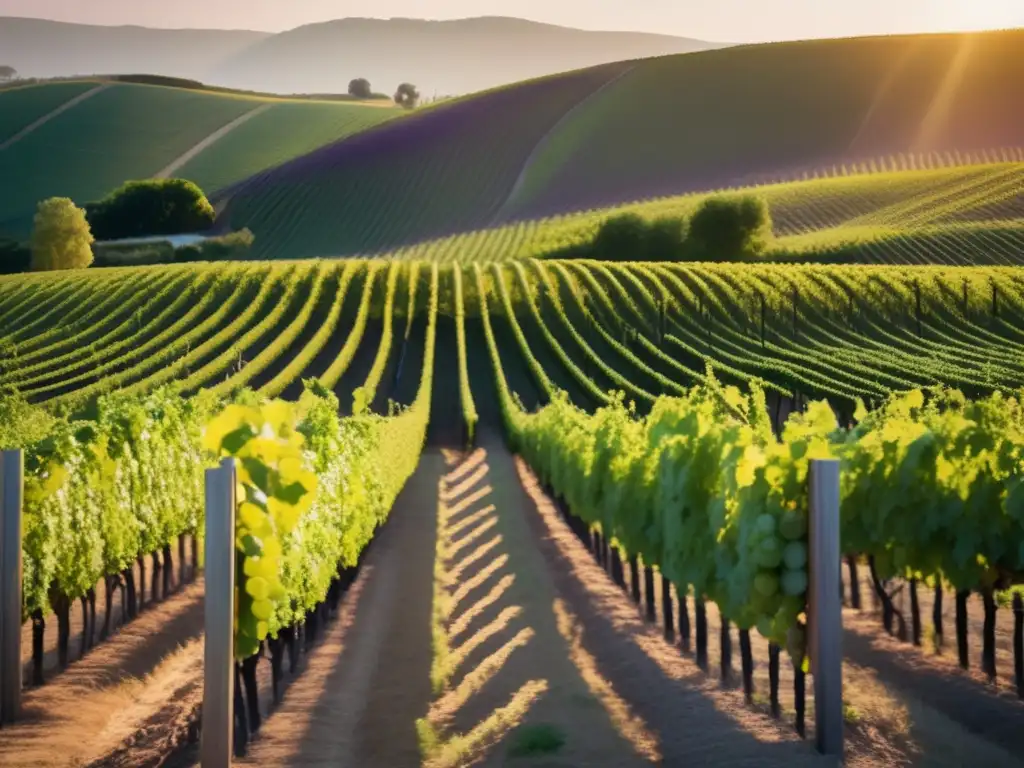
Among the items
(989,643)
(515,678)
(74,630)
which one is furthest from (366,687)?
(989,643)

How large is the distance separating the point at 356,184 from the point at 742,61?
131ft

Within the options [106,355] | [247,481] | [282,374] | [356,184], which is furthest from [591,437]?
[356,184]

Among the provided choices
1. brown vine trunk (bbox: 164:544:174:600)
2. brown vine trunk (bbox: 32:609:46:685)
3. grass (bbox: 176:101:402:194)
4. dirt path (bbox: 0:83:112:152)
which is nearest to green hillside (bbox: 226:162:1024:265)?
grass (bbox: 176:101:402:194)

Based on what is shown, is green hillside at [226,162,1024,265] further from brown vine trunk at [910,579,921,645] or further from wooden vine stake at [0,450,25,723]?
wooden vine stake at [0,450,25,723]

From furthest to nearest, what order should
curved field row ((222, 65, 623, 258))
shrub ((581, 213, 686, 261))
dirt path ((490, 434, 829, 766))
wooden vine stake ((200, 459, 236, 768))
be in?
curved field row ((222, 65, 623, 258)) < shrub ((581, 213, 686, 261)) < dirt path ((490, 434, 829, 766)) < wooden vine stake ((200, 459, 236, 768))

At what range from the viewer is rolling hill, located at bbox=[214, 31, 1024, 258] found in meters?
114

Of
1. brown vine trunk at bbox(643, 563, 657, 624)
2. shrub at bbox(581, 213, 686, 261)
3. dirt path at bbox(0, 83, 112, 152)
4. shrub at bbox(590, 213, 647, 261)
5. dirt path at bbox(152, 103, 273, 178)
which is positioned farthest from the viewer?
dirt path at bbox(0, 83, 112, 152)

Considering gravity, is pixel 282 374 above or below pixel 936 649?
above

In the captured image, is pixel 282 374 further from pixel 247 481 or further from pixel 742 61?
pixel 742 61

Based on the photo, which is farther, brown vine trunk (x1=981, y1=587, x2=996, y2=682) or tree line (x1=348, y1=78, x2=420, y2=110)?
tree line (x1=348, y1=78, x2=420, y2=110)

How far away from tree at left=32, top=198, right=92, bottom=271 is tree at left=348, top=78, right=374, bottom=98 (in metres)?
101

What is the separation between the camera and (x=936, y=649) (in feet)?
45.0

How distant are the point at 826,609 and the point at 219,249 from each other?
9709 cm

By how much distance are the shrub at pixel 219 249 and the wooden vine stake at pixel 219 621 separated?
93.9 m
